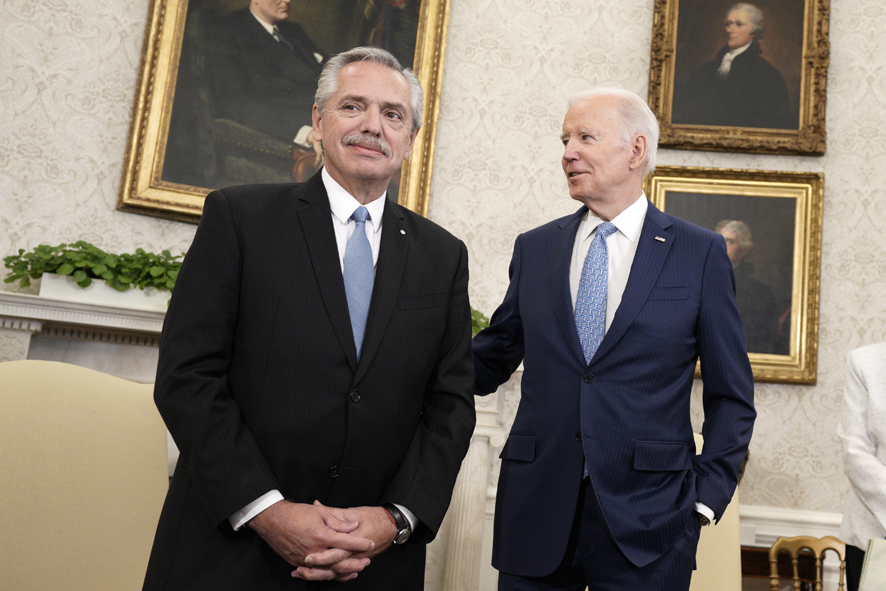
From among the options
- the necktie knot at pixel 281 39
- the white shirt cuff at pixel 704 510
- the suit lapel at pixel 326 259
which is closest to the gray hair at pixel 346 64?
the suit lapel at pixel 326 259

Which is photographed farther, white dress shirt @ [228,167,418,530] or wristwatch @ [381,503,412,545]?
white dress shirt @ [228,167,418,530]

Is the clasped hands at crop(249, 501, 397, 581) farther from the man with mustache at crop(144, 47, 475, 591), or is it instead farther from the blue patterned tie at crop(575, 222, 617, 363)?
the blue patterned tie at crop(575, 222, 617, 363)

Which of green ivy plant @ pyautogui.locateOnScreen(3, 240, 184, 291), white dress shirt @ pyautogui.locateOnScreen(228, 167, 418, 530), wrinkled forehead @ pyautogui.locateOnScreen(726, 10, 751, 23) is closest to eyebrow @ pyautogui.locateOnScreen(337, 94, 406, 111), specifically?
white dress shirt @ pyautogui.locateOnScreen(228, 167, 418, 530)

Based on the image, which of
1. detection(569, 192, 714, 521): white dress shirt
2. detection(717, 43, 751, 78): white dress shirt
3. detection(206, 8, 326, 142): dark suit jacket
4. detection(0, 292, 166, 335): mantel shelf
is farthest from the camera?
detection(717, 43, 751, 78): white dress shirt

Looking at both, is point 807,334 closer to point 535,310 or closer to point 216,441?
point 535,310

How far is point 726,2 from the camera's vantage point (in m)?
4.43

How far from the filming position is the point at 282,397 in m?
1.60

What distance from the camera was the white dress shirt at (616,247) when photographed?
6.74ft

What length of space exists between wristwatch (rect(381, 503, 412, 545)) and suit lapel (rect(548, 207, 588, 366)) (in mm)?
643

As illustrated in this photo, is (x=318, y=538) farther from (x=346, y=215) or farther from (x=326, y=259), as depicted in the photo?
(x=346, y=215)

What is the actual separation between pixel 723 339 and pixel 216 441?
1313 mm

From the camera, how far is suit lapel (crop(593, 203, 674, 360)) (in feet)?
6.34

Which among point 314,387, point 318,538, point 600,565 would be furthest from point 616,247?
point 318,538

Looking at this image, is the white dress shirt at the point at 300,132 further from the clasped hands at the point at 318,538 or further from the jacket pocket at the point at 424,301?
the clasped hands at the point at 318,538
